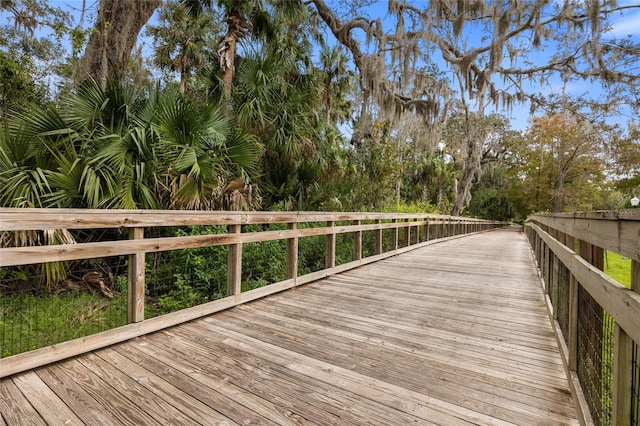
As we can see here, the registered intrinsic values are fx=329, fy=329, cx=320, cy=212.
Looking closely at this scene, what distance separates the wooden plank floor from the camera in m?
1.59

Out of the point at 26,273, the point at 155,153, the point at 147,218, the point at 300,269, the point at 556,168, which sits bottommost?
the point at 300,269

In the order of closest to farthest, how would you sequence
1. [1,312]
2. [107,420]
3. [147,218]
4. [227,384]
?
[107,420], [227,384], [147,218], [1,312]

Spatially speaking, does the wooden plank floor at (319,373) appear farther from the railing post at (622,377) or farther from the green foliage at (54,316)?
the green foliage at (54,316)

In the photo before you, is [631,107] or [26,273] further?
[631,107]

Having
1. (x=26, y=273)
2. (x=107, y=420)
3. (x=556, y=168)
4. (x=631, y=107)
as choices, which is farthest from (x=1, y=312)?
(x=556, y=168)

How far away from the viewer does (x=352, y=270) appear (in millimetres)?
5230

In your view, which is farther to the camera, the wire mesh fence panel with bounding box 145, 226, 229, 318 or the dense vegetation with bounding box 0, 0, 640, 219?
the wire mesh fence panel with bounding box 145, 226, 229, 318

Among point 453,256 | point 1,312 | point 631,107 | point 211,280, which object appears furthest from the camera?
point 631,107

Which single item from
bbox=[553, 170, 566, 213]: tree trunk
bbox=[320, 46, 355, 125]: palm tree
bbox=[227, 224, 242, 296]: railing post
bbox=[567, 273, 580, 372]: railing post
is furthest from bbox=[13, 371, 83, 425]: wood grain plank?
bbox=[553, 170, 566, 213]: tree trunk

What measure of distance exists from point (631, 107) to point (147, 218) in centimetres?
1596

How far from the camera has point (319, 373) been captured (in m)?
1.98

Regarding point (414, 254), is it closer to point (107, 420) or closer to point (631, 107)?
point (107, 420)

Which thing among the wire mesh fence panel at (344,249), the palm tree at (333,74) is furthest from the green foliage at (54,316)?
the palm tree at (333,74)

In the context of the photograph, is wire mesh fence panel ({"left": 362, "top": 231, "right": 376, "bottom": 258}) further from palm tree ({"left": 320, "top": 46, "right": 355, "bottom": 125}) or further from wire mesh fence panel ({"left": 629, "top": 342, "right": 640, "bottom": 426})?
wire mesh fence panel ({"left": 629, "top": 342, "right": 640, "bottom": 426})
